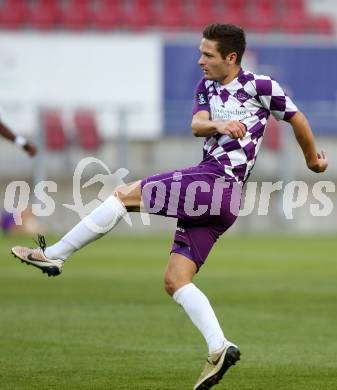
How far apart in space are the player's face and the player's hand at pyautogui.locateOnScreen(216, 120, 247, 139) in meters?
0.46

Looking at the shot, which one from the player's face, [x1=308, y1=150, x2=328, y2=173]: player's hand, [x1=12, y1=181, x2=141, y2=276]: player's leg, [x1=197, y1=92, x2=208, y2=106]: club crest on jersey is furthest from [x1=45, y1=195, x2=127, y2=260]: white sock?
[x1=308, y1=150, x2=328, y2=173]: player's hand

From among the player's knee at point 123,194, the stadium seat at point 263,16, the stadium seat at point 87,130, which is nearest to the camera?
the player's knee at point 123,194

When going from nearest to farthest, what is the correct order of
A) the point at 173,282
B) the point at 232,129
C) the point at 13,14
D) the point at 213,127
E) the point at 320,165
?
1. the point at 232,129
2. the point at 213,127
3. the point at 173,282
4. the point at 320,165
5. the point at 13,14

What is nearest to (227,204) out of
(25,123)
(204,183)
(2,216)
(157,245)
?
(204,183)

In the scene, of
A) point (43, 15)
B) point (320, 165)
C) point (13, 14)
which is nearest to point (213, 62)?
point (320, 165)

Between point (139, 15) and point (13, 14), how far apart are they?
314 centimetres

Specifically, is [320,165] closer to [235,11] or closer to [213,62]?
[213,62]

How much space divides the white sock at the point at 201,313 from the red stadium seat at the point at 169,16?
2246 cm

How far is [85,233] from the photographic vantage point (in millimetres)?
7516

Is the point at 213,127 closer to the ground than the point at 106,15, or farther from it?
farther from it

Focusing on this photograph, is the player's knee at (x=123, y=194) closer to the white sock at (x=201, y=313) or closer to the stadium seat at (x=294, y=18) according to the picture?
the white sock at (x=201, y=313)

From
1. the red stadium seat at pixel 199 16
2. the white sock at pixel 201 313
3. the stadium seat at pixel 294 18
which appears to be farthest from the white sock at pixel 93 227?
the stadium seat at pixel 294 18

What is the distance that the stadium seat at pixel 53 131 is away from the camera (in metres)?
25.7

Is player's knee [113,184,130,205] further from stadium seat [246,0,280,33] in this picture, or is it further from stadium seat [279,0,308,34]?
stadium seat [279,0,308,34]
